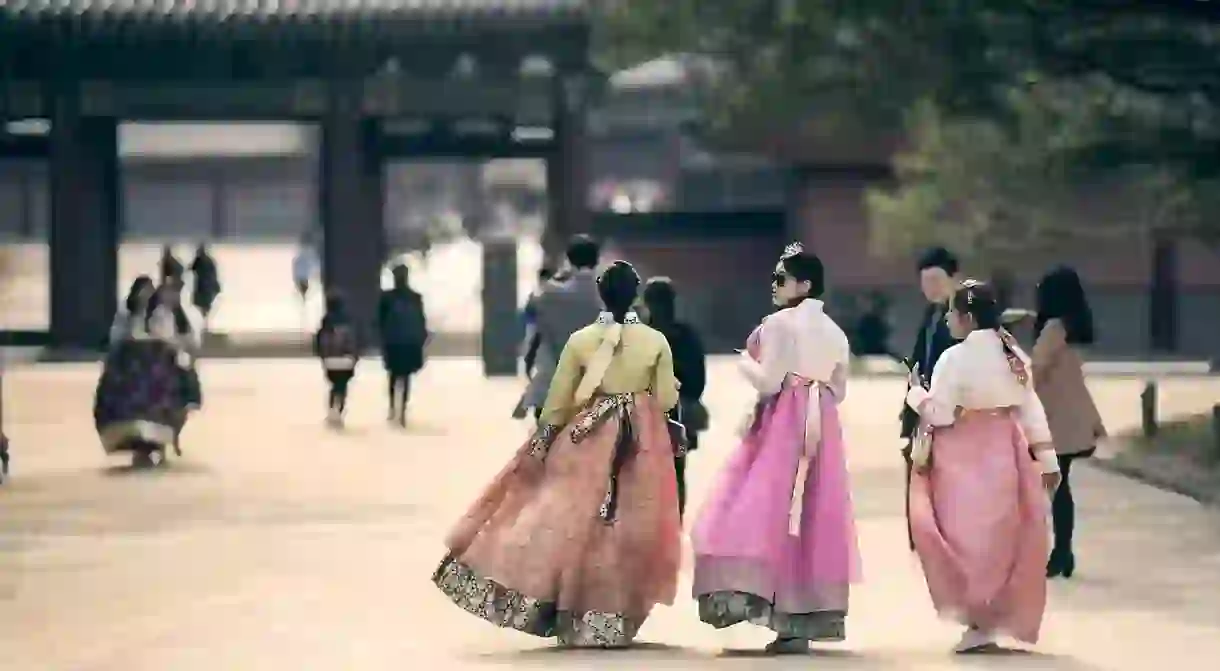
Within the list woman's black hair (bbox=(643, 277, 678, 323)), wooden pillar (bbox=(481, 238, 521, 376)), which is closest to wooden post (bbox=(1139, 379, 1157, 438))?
woman's black hair (bbox=(643, 277, 678, 323))

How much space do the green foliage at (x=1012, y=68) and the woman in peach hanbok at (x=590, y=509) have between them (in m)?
8.50

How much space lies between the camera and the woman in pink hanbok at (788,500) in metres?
9.48

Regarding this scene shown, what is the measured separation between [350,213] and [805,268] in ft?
83.3

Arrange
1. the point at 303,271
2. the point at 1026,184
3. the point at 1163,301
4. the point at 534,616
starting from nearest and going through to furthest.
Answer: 1. the point at 534,616
2. the point at 1026,184
3. the point at 1163,301
4. the point at 303,271

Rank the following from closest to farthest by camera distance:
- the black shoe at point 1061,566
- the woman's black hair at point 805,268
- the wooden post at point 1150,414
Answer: the woman's black hair at point 805,268 < the black shoe at point 1061,566 < the wooden post at point 1150,414

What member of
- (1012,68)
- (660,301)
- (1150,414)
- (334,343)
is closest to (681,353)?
(660,301)

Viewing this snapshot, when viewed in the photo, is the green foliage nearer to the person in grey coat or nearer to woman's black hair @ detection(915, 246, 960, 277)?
the person in grey coat

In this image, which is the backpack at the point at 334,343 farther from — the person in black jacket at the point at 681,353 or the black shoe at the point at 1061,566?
the black shoe at the point at 1061,566

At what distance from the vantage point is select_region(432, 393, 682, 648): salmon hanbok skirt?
9.63m

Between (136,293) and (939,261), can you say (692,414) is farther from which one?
(136,293)

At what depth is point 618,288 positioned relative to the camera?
996cm

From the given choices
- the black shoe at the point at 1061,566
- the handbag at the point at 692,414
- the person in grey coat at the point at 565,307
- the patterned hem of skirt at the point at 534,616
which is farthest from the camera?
the person in grey coat at the point at 565,307

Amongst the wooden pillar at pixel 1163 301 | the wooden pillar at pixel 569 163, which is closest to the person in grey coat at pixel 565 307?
the wooden pillar at pixel 569 163

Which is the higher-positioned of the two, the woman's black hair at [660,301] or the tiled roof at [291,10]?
the tiled roof at [291,10]
